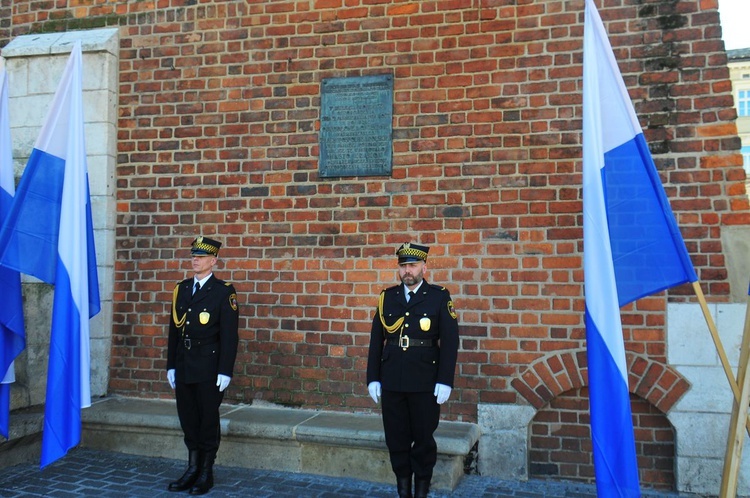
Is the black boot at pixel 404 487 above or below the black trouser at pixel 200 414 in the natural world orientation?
below

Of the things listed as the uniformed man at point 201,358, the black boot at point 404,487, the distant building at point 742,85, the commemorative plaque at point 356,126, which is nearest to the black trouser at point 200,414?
the uniformed man at point 201,358

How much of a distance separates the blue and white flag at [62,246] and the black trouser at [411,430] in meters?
1.90

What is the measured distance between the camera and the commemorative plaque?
4941 mm

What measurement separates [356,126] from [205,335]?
1.98 metres

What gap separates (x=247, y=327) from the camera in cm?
515

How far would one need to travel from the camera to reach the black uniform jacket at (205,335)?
419 centimetres

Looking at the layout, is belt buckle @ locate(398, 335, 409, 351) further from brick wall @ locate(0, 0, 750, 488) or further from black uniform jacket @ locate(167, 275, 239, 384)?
black uniform jacket @ locate(167, 275, 239, 384)

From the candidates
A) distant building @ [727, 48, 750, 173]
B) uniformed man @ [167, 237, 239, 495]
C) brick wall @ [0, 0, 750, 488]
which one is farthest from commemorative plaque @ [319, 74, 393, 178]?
distant building @ [727, 48, 750, 173]

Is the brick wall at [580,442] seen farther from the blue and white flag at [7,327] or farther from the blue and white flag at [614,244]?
the blue and white flag at [7,327]

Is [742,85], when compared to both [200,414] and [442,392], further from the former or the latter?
[200,414]

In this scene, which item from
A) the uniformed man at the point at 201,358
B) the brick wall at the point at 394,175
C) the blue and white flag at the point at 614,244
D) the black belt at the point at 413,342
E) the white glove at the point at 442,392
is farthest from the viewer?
the brick wall at the point at 394,175

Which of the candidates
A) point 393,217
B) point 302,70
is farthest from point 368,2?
point 393,217

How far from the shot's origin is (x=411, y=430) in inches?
155

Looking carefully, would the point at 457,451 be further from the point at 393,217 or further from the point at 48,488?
the point at 48,488
